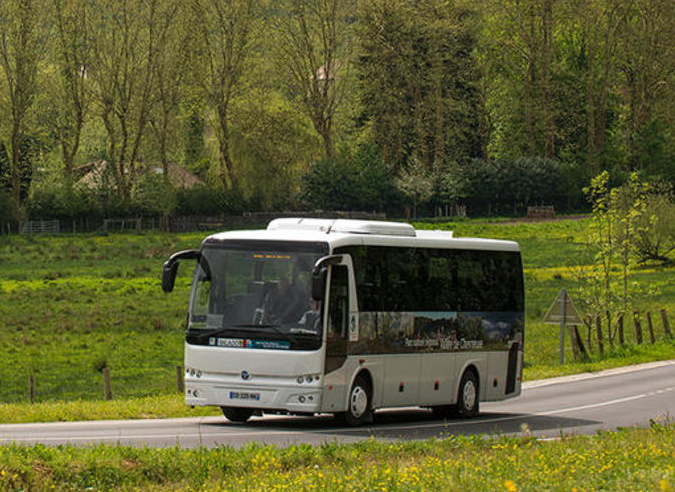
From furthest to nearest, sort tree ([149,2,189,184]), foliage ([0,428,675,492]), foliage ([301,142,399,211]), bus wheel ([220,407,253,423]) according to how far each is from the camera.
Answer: foliage ([301,142,399,211]) → tree ([149,2,189,184]) → bus wheel ([220,407,253,423]) → foliage ([0,428,675,492])

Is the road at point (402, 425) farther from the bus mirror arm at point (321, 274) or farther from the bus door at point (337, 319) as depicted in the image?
the bus mirror arm at point (321, 274)

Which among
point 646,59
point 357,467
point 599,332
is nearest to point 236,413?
point 357,467

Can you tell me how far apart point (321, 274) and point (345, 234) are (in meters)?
2.13

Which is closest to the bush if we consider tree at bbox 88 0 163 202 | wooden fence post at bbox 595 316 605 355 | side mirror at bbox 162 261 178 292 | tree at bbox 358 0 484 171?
tree at bbox 88 0 163 202

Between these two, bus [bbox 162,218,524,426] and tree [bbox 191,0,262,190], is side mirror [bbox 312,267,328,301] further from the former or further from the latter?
tree [bbox 191,0,262,190]

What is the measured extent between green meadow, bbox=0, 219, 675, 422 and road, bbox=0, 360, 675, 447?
2.64m

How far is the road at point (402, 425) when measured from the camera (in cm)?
2020

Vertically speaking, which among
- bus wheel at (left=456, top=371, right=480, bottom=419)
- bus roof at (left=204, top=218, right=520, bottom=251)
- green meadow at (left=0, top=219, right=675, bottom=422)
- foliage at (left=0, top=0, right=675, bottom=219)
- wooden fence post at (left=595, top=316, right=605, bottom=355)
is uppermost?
foliage at (left=0, top=0, right=675, bottom=219)

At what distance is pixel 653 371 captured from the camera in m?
40.9

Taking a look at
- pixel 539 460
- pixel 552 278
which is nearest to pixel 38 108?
pixel 552 278

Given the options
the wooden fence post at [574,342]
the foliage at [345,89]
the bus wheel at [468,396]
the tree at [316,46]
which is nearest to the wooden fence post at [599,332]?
the wooden fence post at [574,342]

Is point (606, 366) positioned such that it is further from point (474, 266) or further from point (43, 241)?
point (43, 241)

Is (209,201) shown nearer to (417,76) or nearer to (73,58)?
(73,58)

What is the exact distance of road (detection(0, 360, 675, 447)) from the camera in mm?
20203
